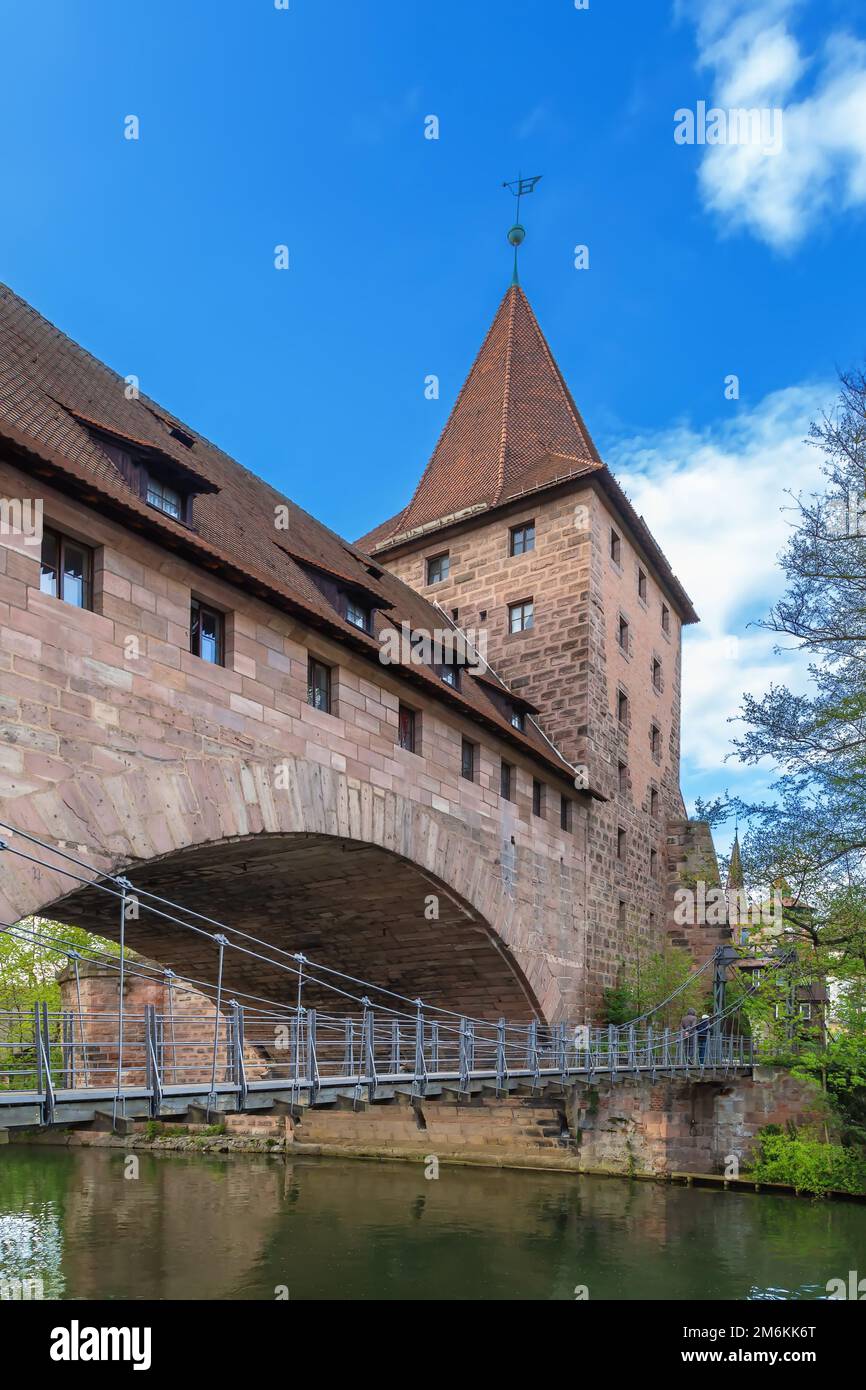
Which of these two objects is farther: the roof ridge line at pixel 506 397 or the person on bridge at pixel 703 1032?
the roof ridge line at pixel 506 397

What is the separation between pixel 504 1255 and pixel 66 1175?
1252 cm

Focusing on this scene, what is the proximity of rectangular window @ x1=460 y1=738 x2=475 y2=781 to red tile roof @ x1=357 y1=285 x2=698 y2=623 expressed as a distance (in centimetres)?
694

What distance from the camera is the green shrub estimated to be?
16.6 meters

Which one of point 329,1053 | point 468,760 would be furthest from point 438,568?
point 329,1053

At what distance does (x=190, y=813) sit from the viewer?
33.2ft

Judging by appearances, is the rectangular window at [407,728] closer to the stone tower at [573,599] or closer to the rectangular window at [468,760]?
the rectangular window at [468,760]

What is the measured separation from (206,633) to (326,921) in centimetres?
712

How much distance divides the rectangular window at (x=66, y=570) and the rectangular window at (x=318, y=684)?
3424 millimetres

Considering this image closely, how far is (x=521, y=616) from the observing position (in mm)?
21688

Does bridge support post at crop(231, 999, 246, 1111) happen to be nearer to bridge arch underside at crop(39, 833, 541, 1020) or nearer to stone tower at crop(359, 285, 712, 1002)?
bridge arch underside at crop(39, 833, 541, 1020)

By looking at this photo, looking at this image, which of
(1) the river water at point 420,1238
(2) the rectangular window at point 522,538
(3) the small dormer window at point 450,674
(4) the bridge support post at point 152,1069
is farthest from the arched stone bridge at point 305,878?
(2) the rectangular window at point 522,538

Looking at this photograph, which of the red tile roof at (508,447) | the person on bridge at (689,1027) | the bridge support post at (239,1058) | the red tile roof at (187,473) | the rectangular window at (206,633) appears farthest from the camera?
the red tile roof at (508,447)

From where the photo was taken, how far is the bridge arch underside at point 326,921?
13.6 m
